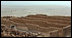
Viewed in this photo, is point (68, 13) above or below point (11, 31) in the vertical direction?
below

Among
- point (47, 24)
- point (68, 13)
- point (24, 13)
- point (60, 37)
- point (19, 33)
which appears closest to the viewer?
point (60, 37)

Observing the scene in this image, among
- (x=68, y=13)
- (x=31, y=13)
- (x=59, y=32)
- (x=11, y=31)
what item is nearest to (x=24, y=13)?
(x=31, y=13)

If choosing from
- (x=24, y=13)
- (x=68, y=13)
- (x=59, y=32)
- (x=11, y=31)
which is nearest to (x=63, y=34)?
(x=59, y=32)

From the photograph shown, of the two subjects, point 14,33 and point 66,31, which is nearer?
point 66,31

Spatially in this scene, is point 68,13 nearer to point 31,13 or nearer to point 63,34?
point 31,13

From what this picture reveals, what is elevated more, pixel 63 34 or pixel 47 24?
pixel 63 34

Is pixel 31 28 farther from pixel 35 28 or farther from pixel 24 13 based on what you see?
pixel 24 13

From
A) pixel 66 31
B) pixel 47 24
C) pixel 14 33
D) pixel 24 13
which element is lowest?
pixel 24 13

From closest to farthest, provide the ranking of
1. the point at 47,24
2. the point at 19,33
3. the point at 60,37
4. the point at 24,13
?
the point at 60,37
the point at 19,33
the point at 47,24
the point at 24,13

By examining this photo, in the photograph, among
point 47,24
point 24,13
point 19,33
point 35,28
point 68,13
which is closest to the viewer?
point 19,33
